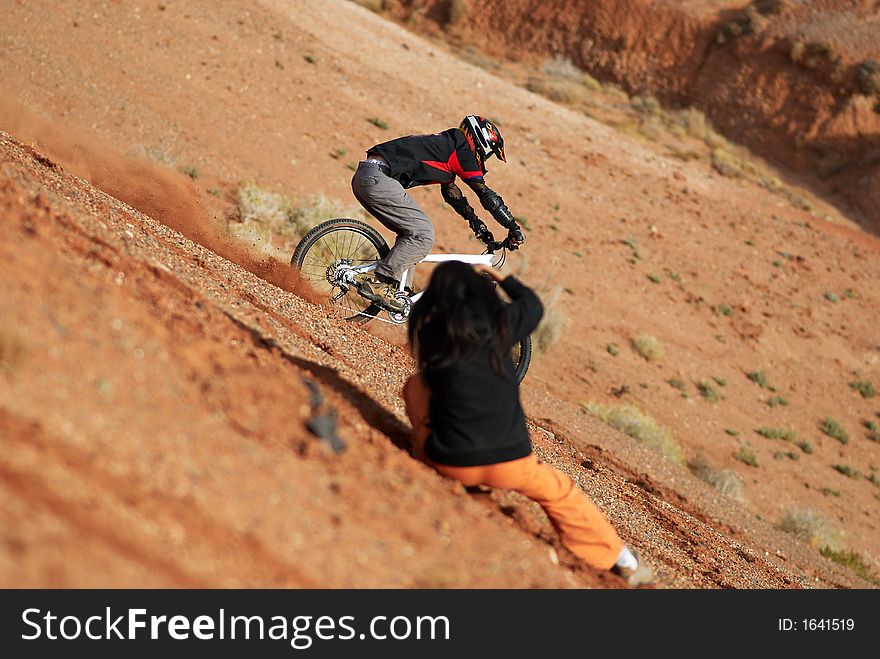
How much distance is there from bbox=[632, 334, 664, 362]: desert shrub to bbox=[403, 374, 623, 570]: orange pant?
1033 cm

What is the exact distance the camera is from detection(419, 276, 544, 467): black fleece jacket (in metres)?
4.01

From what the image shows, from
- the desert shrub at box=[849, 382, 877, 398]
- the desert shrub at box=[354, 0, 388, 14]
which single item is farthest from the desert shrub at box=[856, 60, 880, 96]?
the desert shrub at box=[354, 0, 388, 14]

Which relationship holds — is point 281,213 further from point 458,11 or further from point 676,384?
point 458,11

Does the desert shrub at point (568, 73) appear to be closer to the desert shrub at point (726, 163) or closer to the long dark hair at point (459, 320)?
the desert shrub at point (726, 163)

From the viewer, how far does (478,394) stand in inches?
158

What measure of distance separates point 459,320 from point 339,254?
145 inches

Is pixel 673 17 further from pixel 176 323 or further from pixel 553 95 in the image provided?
pixel 176 323

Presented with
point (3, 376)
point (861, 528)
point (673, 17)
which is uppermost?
point (673, 17)

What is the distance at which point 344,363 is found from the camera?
19.8 feet

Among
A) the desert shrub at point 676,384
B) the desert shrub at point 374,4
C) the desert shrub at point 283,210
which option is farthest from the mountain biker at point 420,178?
the desert shrub at point 374,4

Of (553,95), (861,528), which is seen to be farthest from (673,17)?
(861,528)

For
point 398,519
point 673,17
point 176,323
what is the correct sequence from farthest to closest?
1. point 673,17
2. point 176,323
3. point 398,519

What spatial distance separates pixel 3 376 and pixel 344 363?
9.86 feet

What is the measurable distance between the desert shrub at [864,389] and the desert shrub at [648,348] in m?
4.62
